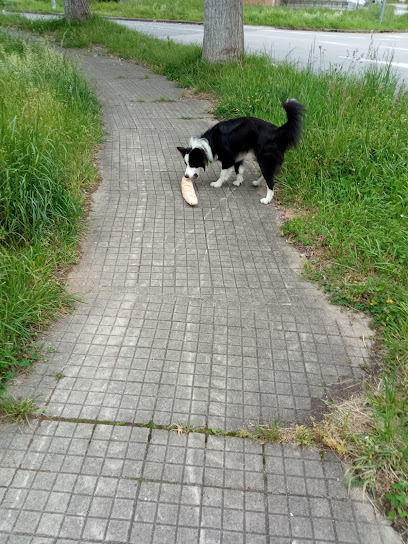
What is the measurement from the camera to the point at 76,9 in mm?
14703

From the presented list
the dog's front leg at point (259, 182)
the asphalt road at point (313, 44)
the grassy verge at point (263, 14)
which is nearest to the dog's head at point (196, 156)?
the dog's front leg at point (259, 182)

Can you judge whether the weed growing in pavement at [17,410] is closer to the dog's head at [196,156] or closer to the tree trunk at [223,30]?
the dog's head at [196,156]

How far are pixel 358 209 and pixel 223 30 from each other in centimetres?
571

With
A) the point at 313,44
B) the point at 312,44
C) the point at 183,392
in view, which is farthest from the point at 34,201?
the point at 313,44

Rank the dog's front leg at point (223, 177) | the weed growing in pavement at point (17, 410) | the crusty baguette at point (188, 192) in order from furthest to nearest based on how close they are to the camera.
→ the dog's front leg at point (223, 177) → the crusty baguette at point (188, 192) → the weed growing in pavement at point (17, 410)

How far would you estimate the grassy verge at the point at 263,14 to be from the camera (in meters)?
19.0

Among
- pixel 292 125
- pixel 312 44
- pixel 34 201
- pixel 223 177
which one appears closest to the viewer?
pixel 34 201

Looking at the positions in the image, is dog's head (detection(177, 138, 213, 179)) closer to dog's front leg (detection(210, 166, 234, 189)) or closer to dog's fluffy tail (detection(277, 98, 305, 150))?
dog's front leg (detection(210, 166, 234, 189))

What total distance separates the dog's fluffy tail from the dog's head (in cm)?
82

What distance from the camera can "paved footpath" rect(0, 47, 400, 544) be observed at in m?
2.00

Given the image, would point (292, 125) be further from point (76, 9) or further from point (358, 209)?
point (76, 9)

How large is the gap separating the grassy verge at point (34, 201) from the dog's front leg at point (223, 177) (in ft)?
4.70

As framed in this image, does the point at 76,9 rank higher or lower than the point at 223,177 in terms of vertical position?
higher

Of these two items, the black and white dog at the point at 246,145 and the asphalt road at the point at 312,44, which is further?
the asphalt road at the point at 312,44
